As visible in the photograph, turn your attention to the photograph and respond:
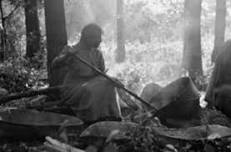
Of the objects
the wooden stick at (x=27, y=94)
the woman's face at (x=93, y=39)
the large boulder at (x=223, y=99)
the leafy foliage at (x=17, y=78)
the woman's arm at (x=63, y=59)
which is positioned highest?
the woman's face at (x=93, y=39)

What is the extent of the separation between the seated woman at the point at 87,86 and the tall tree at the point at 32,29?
8117mm

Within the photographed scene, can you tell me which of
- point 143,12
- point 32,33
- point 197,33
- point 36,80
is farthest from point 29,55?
point 143,12

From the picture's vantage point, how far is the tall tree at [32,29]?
13.6 m

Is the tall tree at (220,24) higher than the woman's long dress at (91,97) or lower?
higher

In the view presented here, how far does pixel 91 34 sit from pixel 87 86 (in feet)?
2.68

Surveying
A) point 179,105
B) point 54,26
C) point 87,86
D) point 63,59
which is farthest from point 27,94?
point 179,105

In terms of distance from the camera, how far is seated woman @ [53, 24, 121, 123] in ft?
17.5

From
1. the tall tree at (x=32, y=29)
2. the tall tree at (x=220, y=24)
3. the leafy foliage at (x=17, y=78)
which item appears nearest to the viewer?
the leafy foliage at (x=17, y=78)

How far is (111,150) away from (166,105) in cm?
169

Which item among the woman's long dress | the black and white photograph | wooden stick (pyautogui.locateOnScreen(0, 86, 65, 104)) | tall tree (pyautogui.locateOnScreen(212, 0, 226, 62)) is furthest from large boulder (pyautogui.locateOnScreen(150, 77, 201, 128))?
tall tree (pyautogui.locateOnScreen(212, 0, 226, 62))

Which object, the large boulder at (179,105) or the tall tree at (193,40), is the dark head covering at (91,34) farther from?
the tall tree at (193,40)

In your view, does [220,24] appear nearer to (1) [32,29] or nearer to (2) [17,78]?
(2) [17,78]

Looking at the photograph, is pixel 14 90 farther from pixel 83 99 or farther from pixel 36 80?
pixel 83 99

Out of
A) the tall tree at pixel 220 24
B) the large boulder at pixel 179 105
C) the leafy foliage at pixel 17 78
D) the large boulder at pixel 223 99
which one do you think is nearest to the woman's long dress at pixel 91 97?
the large boulder at pixel 179 105
